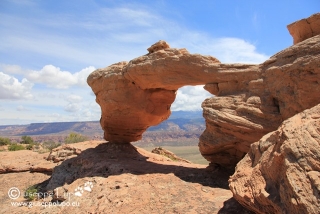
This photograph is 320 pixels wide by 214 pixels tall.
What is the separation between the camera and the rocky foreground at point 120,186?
336 inches

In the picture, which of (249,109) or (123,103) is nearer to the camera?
(249,109)

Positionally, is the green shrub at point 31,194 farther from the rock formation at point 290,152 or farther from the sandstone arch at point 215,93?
the rock formation at point 290,152

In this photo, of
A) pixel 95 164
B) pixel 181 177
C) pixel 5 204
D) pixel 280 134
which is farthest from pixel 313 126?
pixel 5 204

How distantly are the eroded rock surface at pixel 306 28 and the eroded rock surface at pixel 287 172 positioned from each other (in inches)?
172

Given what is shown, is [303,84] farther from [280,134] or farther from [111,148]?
[111,148]

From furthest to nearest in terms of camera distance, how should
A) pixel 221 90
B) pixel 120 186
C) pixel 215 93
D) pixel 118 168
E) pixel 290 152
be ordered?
pixel 118 168
pixel 215 93
pixel 221 90
pixel 120 186
pixel 290 152

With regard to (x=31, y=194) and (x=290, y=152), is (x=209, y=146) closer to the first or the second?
(x=290, y=152)

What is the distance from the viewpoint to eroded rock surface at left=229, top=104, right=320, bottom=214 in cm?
471

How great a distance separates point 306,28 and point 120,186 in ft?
28.2

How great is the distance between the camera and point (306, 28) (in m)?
9.41

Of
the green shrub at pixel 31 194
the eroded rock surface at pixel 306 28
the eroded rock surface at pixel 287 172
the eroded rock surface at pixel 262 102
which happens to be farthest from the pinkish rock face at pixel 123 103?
the eroded rock surface at pixel 287 172

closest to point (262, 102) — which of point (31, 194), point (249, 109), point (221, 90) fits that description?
point (249, 109)

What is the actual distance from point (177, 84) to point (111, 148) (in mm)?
5523

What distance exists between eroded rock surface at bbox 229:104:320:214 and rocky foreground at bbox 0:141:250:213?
4.68 feet
